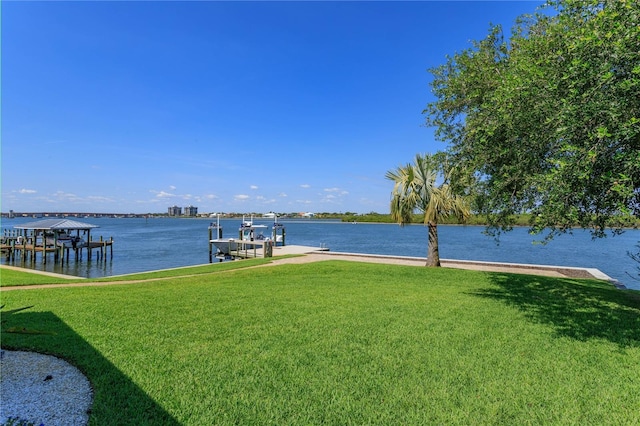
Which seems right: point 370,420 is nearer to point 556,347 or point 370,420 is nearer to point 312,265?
point 556,347

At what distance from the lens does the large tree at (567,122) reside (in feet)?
13.7

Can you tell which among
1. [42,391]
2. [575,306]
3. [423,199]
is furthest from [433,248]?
[42,391]

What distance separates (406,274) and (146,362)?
9402mm

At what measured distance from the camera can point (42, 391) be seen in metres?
3.58

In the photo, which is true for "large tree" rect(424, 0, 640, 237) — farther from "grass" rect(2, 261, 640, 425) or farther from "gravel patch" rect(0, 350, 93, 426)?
"gravel patch" rect(0, 350, 93, 426)

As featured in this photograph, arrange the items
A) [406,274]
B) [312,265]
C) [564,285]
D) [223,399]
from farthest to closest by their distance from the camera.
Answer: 1. [312,265]
2. [406,274]
3. [564,285]
4. [223,399]

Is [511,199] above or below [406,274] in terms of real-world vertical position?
above

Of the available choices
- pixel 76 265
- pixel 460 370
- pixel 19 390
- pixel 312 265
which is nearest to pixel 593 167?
pixel 460 370

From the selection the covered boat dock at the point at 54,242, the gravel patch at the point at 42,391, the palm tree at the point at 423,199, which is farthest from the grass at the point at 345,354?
the covered boat dock at the point at 54,242

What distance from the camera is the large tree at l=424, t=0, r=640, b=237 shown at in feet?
13.7

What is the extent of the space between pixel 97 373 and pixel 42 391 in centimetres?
49

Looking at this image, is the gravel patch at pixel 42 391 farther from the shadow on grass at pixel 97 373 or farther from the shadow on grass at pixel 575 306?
the shadow on grass at pixel 575 306

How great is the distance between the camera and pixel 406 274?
12172 millimetres

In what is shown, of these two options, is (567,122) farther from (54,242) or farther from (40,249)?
(54,242)
